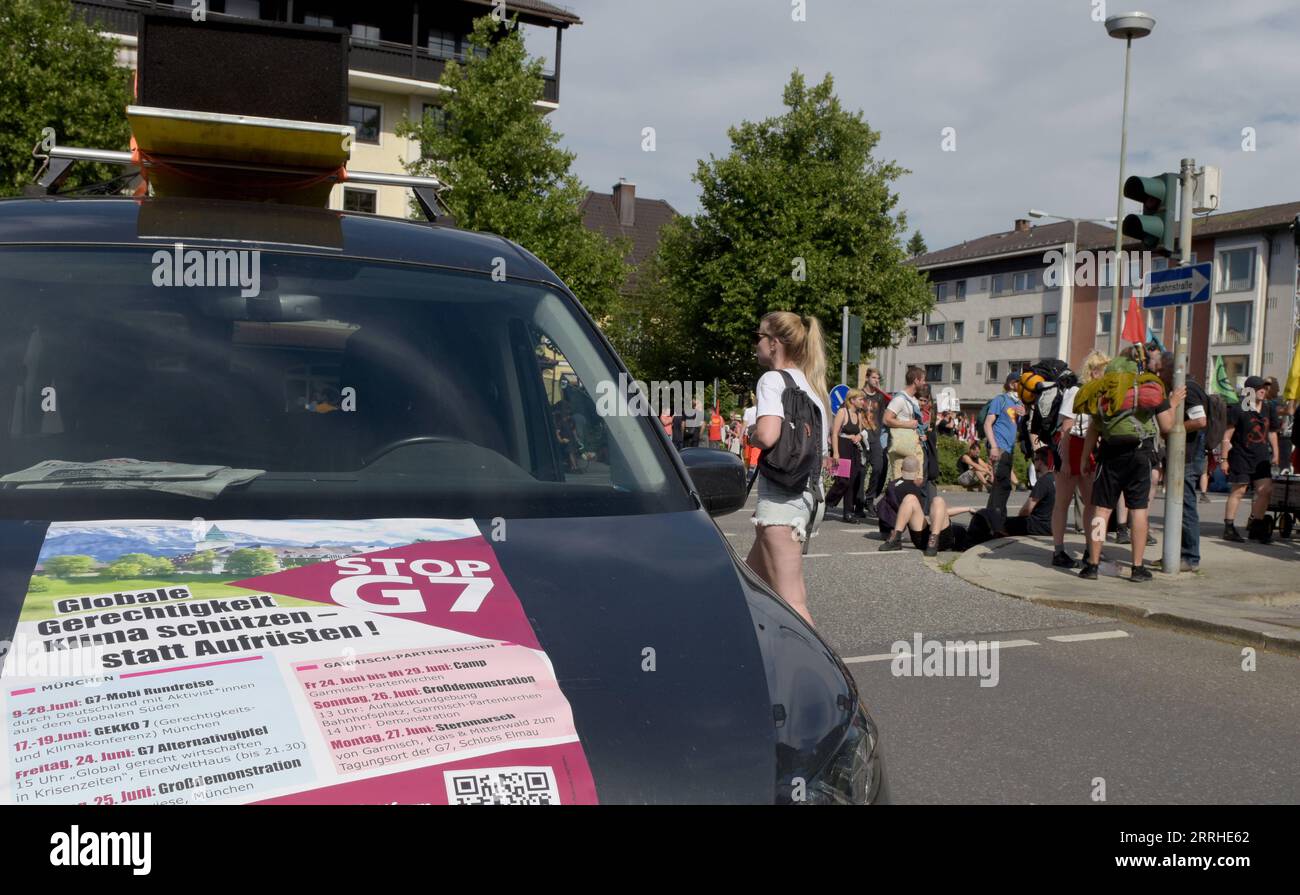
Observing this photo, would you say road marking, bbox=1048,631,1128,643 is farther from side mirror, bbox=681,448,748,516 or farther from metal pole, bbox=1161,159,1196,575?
side mirror, bbox=681,448,748,516

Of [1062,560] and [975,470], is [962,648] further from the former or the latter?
[975,470]

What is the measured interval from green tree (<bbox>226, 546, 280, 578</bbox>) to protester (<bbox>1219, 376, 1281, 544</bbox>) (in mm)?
13197

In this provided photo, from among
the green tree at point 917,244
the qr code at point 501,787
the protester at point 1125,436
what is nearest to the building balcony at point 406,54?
the protester at point 1125,436

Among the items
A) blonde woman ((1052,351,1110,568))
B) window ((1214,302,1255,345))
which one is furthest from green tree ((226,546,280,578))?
window ((1214,302,1255,345))

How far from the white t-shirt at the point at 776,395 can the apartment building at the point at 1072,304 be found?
42271 mm

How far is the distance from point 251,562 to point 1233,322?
63.9 m

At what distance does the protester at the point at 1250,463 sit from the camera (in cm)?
1324

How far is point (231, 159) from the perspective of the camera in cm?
510

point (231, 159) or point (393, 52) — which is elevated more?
point (393, 52)

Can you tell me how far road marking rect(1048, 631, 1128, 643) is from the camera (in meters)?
7.66

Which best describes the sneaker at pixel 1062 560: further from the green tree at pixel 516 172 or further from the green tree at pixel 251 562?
the green tree at pixel 516 172

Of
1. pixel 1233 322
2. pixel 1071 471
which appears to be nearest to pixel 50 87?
pixel 1071 471

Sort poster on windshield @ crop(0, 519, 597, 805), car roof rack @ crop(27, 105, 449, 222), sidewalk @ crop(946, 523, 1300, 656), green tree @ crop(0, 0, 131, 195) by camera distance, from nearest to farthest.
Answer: poster on windshield @ crop(0, 519, 597, 805), car roof rack @ crop(27, 105, 449, 222), sidewalk @ crop(946, 523, 1300, 656), green tree @ crop(0, 0, 131, 195)
